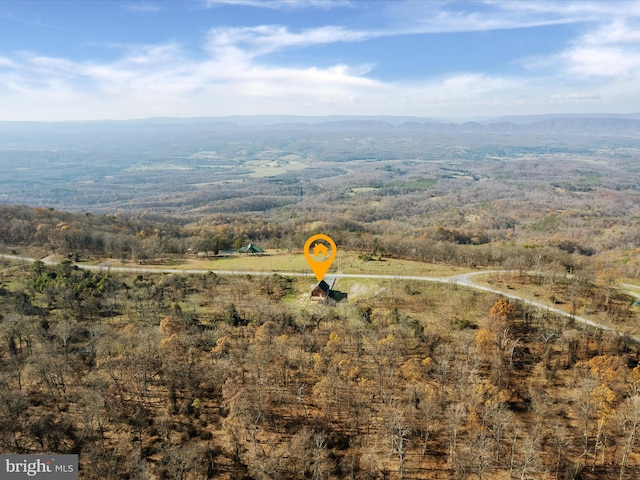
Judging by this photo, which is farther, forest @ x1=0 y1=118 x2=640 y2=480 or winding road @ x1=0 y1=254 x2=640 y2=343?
winding road @ x1=0 y1=254 x2=640 y2=343

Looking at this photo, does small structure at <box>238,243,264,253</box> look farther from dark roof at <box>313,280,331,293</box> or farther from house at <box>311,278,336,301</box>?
house at <box>311,278,336,301</box>

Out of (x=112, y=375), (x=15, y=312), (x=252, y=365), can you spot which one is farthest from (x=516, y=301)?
(x=15, y=312)

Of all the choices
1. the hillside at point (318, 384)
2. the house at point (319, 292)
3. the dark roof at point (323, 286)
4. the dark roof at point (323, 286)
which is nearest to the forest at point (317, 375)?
the hillside at point (318, 384)

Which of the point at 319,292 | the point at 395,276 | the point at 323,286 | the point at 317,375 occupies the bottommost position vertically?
the point at 317,375

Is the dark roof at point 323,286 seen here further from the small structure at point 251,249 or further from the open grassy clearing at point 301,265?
the small structure at point 251,249

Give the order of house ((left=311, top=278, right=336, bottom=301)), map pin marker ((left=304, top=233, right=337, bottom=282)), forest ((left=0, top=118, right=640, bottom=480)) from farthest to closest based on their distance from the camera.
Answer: map pin marker ((left=304, top=233, right=337, bottom=282)) < house ((left=311, top=278, right=336, bottom=301)) < forest ((left=0, top=118, right=640, bottom=480))

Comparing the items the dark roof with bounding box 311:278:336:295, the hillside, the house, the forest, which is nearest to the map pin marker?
the dark roof with bounding box 311:278:336:295

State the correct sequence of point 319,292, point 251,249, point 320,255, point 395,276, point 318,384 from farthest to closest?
1. point 251,249
2. point 320,255
3. point 395,276
4. point 319,292
5. point 318,384

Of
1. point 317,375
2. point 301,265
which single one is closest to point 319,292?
point 301,265

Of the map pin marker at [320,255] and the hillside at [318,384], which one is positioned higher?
the map pin marker at [320,255]

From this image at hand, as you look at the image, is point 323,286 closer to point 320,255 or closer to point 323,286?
point 323,286
